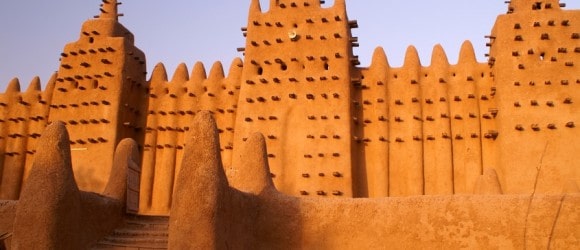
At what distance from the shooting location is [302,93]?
18828mm

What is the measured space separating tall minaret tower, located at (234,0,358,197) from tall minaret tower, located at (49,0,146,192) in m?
3.96

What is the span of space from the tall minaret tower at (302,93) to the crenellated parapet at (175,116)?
1.06m

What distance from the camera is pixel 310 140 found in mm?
18250

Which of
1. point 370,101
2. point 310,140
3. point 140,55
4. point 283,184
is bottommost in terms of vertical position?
point 283,184

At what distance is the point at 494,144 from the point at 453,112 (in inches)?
59.2

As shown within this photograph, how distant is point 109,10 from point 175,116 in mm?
4854

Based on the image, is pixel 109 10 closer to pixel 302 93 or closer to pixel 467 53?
pixel 302 93

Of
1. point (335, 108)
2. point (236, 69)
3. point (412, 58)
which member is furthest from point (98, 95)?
point (412, 58)

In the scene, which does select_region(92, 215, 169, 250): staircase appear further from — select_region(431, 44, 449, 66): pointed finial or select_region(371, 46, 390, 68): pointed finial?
select_region(431, 44, 449, 66): pointed finial

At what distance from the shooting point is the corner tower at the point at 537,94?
16484 millimetres

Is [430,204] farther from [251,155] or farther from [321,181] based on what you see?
[321,181]

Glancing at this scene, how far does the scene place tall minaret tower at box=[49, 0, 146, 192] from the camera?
19281 mm

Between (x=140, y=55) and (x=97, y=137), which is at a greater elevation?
(x=140, y=55)

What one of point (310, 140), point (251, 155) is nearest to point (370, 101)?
→ point (310, 140)
